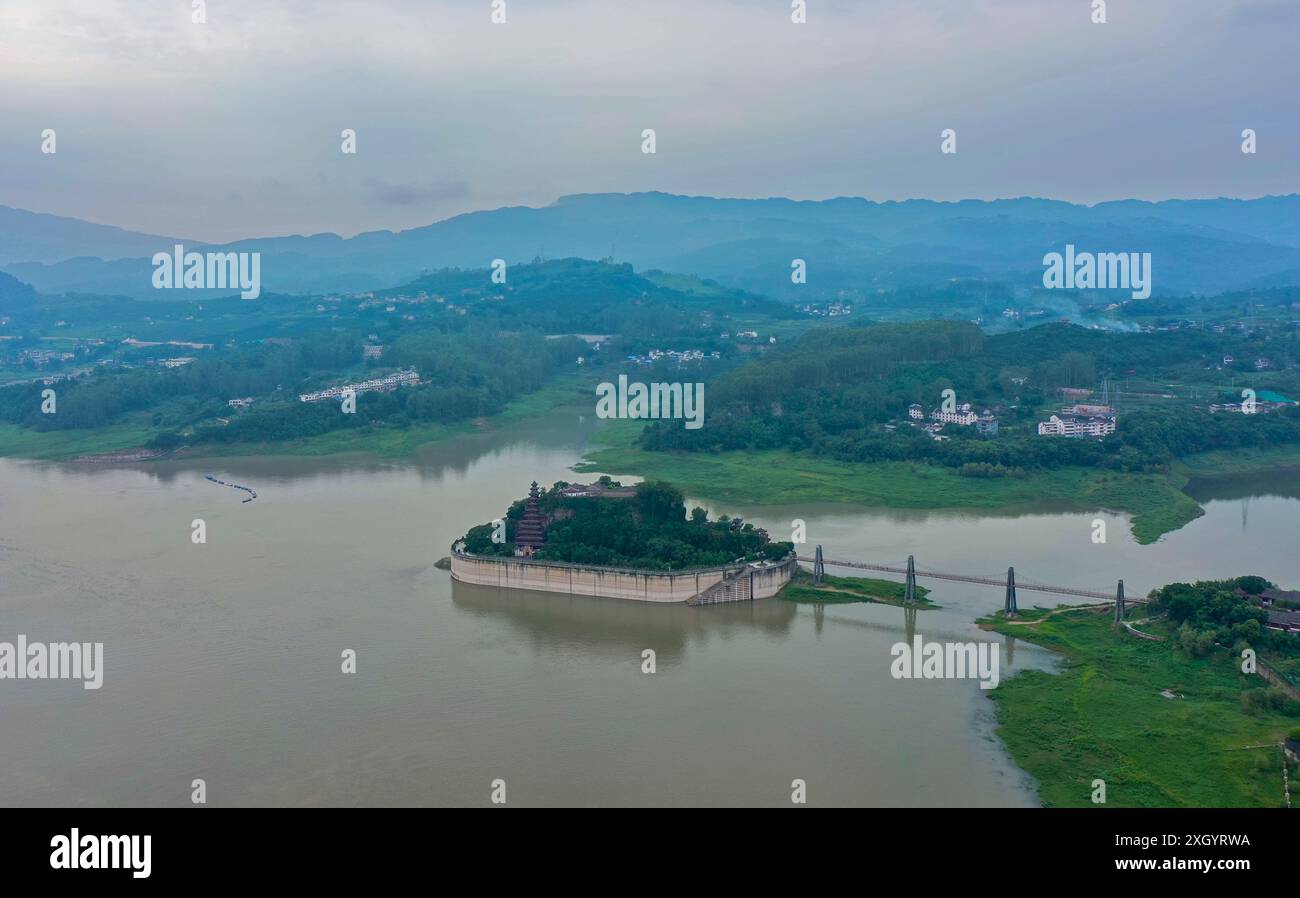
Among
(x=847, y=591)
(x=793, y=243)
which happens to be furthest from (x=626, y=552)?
(x=793, y=243)

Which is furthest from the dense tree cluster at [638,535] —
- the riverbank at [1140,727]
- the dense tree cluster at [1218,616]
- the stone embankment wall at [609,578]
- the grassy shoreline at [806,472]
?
the grassy shoreline at [806,472]

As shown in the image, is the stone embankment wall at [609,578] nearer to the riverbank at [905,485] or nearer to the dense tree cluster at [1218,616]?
the dense tree cluster at [1218,616]

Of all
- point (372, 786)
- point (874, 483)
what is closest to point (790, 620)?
point (372, 786)

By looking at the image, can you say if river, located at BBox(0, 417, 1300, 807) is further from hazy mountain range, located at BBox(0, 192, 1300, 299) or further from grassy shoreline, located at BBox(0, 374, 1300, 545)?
hazy mountain range, located at BBox(0, 192, 1300, 299)

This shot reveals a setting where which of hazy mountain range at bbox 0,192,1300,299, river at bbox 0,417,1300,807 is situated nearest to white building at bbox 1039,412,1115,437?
river at bbox 0,417,1300,807

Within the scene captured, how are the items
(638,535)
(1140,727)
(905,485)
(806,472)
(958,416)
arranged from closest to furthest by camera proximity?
(1140,727) < (638,535) < (905,485) < (806,472) < (958,416)

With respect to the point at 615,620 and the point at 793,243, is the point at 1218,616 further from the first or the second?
the point at 793,243
